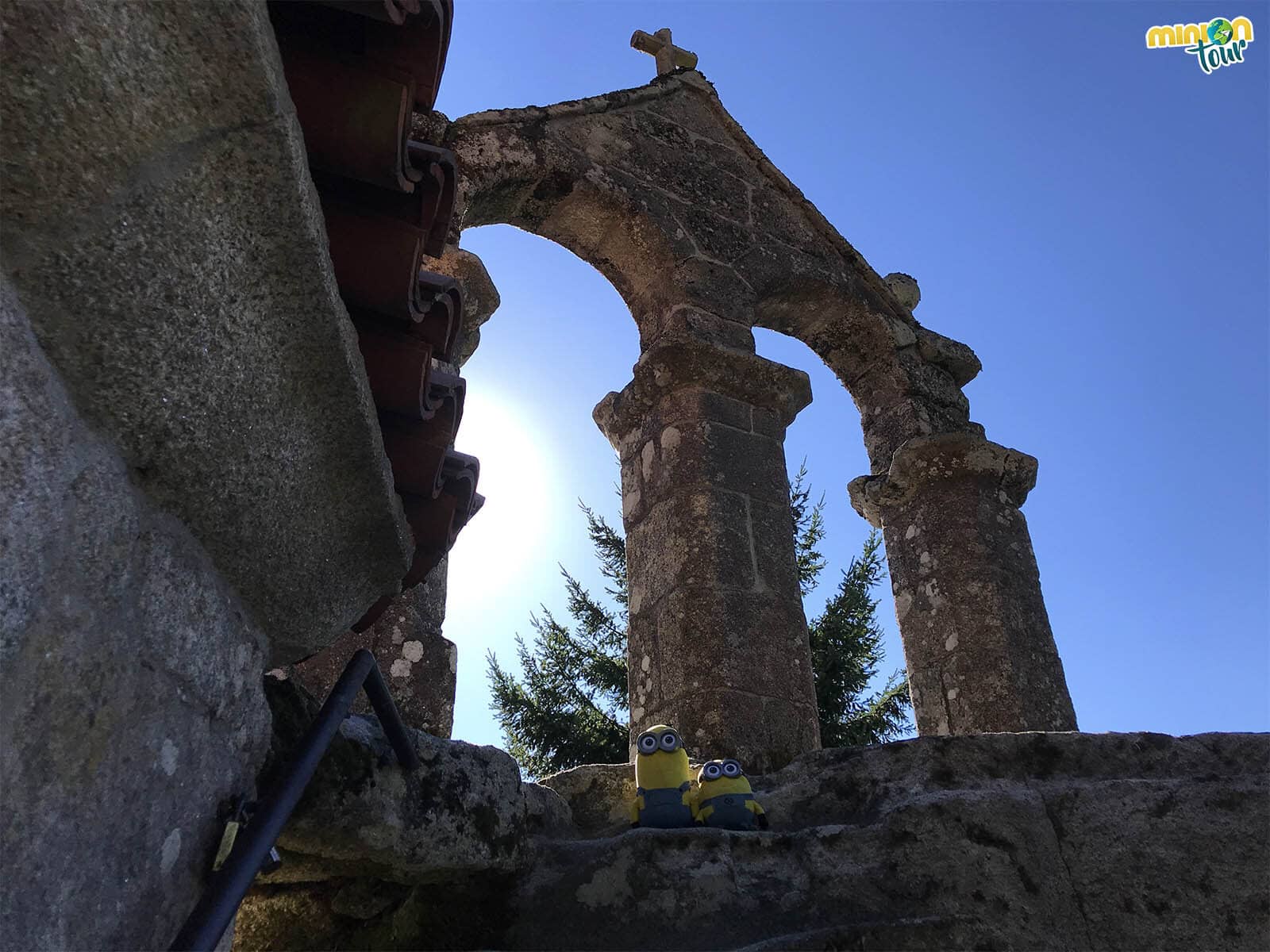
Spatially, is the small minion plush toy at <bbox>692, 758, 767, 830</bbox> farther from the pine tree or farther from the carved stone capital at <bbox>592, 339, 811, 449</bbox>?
the pine tree

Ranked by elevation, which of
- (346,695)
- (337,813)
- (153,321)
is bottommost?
(337,813)

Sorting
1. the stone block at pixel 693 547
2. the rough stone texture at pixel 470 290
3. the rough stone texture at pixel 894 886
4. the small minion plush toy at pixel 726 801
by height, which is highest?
the rough stone texture at pixel 470 290

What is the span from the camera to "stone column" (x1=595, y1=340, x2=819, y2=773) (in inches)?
123

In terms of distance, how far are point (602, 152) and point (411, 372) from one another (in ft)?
11.2

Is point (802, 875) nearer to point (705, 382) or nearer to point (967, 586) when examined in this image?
point (705, 382)

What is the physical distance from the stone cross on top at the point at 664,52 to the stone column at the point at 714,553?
2503 mm

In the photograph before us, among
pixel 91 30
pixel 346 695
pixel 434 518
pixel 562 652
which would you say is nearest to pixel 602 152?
pixel 434 518

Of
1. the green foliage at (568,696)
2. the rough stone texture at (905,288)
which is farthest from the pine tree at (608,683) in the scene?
the rough stone texture at (905,288)

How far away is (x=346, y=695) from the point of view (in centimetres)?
155

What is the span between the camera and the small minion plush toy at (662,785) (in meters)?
2.31

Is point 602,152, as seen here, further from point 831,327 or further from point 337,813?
point 337,813

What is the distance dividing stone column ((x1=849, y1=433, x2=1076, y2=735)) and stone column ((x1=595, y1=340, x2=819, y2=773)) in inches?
35.1

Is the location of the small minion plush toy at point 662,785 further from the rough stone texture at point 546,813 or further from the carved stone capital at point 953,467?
the carved stone capital at point 953,467

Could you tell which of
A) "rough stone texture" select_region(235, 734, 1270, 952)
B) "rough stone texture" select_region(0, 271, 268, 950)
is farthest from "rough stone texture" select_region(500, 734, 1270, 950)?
"rough stone texture" select_region(0, 271, 268, 950)
